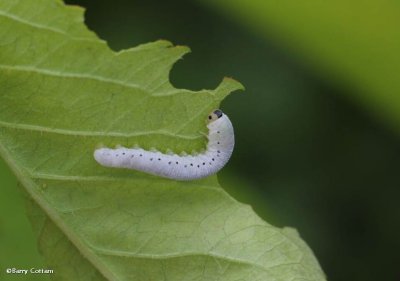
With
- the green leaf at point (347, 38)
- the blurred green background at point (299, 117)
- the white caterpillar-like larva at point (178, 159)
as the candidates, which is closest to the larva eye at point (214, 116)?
the white caterpillar-like larva at point (178, 159)

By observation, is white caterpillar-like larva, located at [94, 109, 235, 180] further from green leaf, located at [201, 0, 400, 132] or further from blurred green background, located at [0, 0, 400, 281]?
green leaf, located at [201, 0, 400, 132]

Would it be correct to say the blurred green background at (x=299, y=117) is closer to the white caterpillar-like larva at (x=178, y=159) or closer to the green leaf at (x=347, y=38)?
the green leaf at (x=347, y=38)

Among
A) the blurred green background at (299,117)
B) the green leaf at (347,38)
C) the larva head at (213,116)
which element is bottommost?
the blurred green background at (299,117)

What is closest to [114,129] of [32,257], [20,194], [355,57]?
[20,194]

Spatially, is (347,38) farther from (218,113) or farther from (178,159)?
(178,159)

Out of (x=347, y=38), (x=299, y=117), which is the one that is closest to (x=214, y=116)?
(x=347, y=38)

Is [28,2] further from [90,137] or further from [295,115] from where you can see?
[295,115]

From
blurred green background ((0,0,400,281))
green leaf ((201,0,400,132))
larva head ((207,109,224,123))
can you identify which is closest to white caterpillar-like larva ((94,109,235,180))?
larva head ((207,109,224,123))

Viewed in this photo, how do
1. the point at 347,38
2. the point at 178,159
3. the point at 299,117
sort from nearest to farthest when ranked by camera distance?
the point at 178,159, the point at 347,38, the point at 299,117
